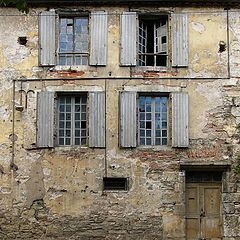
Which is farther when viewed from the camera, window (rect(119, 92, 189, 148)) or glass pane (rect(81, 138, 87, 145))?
glass pane (rect(81, 138, 87, 145))

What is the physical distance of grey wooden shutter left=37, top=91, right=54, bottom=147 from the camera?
51.3 ft

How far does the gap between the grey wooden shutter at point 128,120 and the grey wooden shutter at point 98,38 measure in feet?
4.03

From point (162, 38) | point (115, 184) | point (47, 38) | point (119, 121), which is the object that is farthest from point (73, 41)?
point (115, 184)

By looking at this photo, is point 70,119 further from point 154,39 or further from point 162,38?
point 162,38

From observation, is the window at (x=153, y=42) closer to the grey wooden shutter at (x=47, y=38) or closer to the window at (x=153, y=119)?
the window at (x=153, y=119)

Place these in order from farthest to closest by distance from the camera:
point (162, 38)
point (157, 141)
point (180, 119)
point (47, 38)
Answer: point (162, 38), point (47, 38), point (157, 141), point (180, 119)

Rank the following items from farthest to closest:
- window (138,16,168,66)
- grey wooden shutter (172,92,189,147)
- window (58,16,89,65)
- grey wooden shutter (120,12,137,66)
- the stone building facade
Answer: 1. window (138,16,168,66)
2. window (58,16,89,65)
3. grey wooden shutter (120,12,137,66)
4. grey wooden shutter (172,92,189,147)
5. the stone building facade

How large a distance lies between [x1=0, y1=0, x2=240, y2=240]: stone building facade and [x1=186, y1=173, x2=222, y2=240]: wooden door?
27 millimetres

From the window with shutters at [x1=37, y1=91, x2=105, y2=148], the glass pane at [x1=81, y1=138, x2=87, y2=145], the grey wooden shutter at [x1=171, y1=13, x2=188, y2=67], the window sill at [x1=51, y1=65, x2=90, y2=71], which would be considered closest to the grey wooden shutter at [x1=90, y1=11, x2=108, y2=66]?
the window sill at [x1=51, y1=65, x2=90, y2=71]

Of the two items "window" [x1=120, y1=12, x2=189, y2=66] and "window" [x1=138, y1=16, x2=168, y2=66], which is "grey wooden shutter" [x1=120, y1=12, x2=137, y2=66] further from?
"window" [x1=138, y1=16, x2=168, y2=66]

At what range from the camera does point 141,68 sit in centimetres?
1599

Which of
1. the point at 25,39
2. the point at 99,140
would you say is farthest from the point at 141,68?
the point at 25,39

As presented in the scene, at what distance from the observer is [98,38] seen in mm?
15969

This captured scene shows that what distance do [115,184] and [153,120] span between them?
203 centimetres
